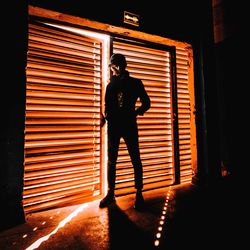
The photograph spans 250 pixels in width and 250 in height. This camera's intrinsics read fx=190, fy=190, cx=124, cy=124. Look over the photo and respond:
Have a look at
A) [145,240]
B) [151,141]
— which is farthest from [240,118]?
[145,240]

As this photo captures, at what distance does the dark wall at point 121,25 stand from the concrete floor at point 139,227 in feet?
1.75

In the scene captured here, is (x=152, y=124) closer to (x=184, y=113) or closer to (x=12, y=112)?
(x=184, y=113)

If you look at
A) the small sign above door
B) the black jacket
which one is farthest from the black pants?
Result: the small sign above door

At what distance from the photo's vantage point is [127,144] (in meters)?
3.48

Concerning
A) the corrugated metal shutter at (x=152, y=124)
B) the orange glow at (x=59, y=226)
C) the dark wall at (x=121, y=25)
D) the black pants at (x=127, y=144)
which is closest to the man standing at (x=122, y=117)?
the black pants at (x=127, y=144)

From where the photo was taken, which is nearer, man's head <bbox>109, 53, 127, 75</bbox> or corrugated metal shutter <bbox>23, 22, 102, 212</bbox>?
corrugated metal shutter <bbox>23, 22, 102, 212</bbox>

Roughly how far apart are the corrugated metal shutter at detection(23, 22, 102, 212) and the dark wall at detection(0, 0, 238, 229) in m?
0.34

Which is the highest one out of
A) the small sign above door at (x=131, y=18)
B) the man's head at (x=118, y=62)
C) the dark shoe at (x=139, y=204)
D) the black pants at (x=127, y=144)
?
the small sign above door at (x=131, y=18)

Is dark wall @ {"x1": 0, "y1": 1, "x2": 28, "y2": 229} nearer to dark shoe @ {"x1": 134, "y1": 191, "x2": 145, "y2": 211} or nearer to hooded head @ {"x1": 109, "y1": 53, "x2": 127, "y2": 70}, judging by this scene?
hooded head @ {"x1": 109, "y1": 53, "x2": 127, "y2": 70}

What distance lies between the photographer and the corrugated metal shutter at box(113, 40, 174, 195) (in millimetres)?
4305

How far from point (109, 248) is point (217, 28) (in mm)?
5942

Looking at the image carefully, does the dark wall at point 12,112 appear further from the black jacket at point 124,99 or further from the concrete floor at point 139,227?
the black jacket at point 124,99

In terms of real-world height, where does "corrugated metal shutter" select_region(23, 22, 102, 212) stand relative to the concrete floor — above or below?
above

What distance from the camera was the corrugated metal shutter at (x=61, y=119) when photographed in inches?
130
